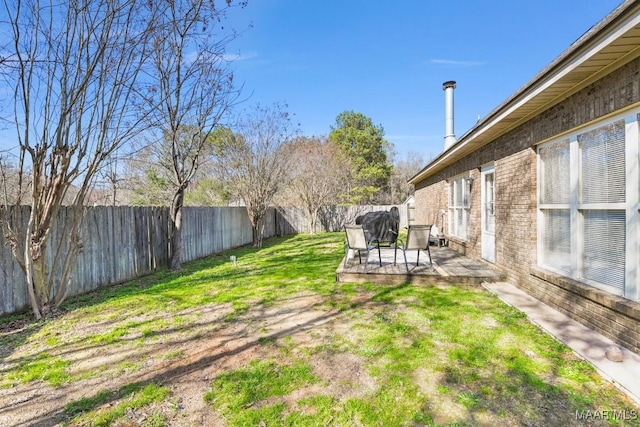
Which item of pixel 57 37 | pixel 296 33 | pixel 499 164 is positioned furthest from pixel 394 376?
pixel 296 33

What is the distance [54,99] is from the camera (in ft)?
14.3

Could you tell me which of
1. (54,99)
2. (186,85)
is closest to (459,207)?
(186,85)

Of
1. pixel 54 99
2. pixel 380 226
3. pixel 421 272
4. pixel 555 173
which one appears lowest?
pixel 421 272

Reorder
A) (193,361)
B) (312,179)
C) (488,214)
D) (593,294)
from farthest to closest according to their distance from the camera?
(312,179) → (488,214) → (593,294) → (193,361)

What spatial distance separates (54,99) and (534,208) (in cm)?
681

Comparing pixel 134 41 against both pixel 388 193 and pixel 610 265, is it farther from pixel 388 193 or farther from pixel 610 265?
pixel 388 193

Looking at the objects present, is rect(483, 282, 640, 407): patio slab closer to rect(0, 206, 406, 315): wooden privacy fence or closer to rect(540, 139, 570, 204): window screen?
rect(540, 139, 570, 204): window screen

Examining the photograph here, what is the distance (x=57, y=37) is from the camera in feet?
14.3

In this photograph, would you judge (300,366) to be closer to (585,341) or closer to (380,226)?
(585,341)

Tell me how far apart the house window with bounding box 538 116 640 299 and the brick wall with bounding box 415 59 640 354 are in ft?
0.45

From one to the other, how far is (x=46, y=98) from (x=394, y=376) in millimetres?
5393

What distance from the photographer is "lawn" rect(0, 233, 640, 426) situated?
2170 mm

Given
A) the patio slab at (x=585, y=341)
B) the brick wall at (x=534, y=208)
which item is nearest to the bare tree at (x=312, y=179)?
the brick wall at (x=534, y=208)

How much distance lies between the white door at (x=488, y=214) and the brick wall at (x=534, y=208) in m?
0.18
